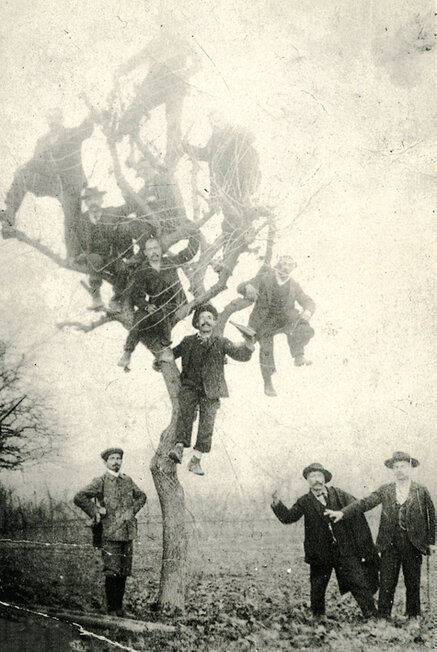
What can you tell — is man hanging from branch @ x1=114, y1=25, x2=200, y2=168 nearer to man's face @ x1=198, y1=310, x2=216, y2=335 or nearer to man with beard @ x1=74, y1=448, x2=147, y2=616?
man's face @ x1=198, y1=310, x2=216, y2=335

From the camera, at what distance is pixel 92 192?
14.7ft

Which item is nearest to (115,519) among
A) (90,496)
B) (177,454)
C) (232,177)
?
(90,496)

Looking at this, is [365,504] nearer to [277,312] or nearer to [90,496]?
[277,312]

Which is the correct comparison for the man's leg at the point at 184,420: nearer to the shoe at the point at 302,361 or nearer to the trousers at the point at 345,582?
the shoe at the point at 302,361

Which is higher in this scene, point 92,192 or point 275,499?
point 92,192

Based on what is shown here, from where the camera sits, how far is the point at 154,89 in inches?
172

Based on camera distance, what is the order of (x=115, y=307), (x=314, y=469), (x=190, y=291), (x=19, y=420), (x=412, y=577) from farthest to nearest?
(x=19, y=420) → (x=115, y=307) → (x=190, y=291) → (x=314, y=469) → (x=412, y=577)

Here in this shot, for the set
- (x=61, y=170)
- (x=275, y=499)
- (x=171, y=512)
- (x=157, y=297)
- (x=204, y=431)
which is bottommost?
(x=171, y=512)

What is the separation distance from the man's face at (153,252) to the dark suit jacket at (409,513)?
1774 millimetres

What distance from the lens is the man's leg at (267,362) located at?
4219 millimetres

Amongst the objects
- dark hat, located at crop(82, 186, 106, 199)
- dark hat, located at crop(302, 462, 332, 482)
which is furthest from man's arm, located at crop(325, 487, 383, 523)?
dark hat, located at crop(82, 186, 106, 199)

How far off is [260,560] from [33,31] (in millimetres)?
3456

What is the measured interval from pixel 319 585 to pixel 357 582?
20 centimetres

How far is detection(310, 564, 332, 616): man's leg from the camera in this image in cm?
393
